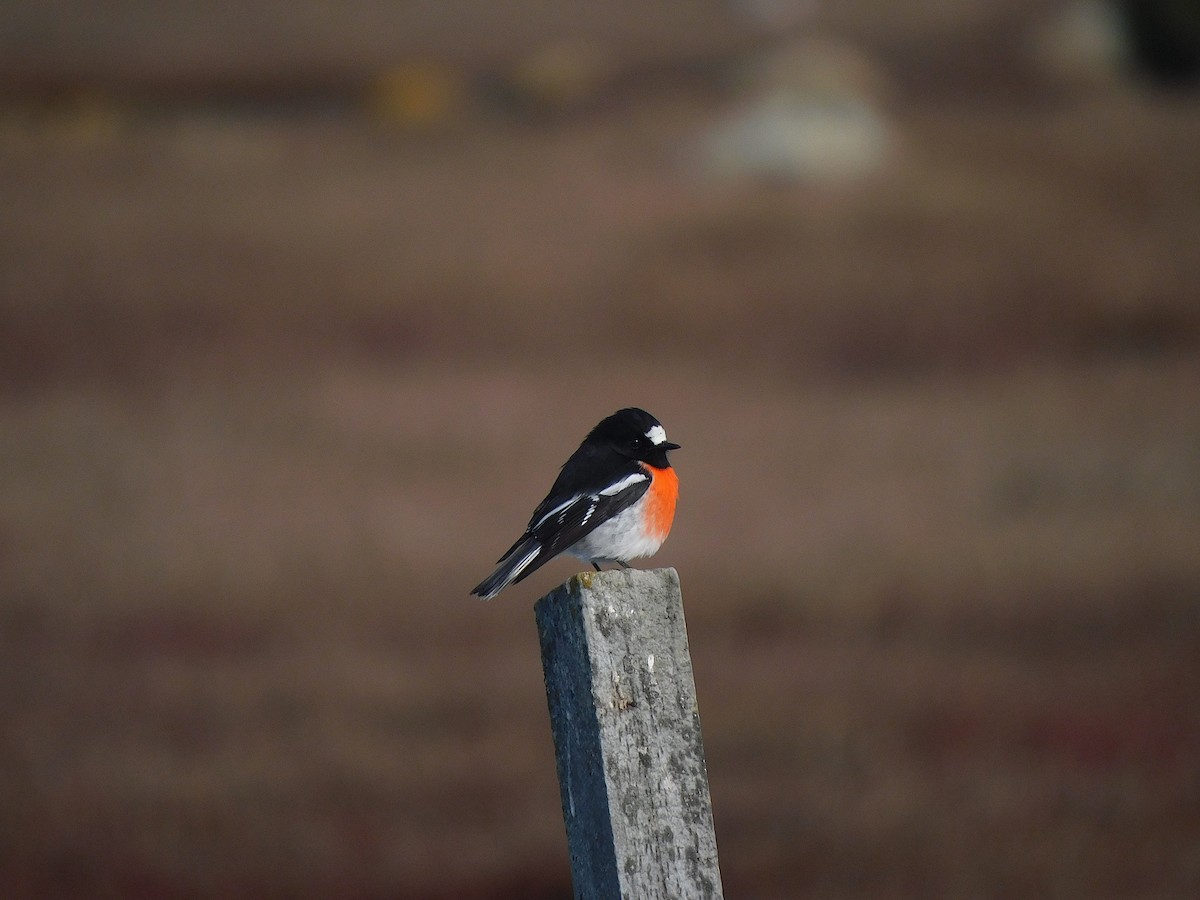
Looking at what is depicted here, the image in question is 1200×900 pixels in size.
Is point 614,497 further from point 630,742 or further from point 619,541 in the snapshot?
point 630,742

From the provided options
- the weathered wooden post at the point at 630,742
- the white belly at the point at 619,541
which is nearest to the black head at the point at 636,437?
the white belly at the point at 619,541

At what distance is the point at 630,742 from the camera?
2873 mm

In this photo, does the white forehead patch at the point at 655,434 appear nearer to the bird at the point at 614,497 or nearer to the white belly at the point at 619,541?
the bird at the point at 614,497

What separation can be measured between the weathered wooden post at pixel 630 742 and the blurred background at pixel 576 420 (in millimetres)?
5673

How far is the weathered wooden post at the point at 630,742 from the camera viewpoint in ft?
9.32

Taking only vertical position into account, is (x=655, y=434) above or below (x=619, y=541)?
above

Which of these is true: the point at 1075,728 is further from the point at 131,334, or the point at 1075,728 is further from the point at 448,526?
the point at 131,334

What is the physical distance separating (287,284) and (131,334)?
309 cm

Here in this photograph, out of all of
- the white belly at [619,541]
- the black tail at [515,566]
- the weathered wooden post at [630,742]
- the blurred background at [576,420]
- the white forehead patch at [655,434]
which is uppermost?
the blurred background at [576,420]

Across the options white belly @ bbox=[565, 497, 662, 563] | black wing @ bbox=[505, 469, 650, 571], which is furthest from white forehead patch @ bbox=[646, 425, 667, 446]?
white belly @ bbox=[565, 497, 662, 563]

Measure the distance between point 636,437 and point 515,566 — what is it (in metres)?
1.17

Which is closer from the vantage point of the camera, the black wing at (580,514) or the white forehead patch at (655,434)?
the black wing at (580,514)

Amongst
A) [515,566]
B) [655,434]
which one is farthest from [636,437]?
[515,566]

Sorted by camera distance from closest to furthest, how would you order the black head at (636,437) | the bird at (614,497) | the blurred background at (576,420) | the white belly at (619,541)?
the bird at (614,497) < the white belly at (619,541) < the black head at (636,437) < the blurred background at (576,420)
